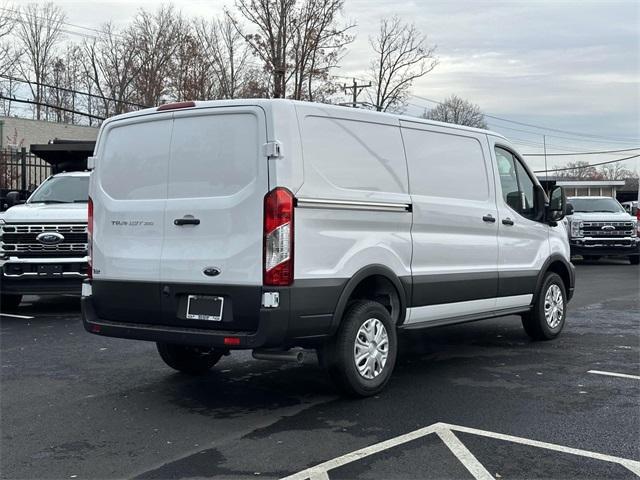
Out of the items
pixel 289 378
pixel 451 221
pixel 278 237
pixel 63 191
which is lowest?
pixel 289 378

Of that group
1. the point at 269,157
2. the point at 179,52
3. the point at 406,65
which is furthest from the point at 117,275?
the point at 406,65

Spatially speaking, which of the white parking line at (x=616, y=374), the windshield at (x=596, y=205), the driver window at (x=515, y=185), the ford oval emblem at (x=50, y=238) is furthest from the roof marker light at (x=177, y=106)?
the windshield at (x=596, y=205)

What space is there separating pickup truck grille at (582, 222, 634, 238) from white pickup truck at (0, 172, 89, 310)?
13792mm

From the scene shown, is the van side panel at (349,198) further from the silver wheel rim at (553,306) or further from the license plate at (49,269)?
the license plate at (49,269)

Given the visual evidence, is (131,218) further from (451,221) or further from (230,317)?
(451,221)

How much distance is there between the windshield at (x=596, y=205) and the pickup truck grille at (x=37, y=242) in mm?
14683

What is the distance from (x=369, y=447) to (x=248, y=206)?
6.01 ft

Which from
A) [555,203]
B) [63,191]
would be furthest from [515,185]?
[63,191]

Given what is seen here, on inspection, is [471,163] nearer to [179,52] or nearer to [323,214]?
[323,214]

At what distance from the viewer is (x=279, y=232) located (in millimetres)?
5152

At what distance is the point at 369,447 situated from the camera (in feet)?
15.4

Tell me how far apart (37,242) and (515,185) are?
640 centimetres

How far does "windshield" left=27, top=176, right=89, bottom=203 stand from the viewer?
11336 millimetres

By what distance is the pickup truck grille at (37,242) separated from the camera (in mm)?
10203
